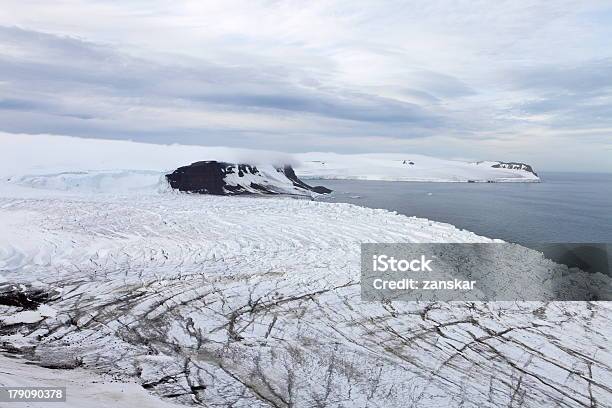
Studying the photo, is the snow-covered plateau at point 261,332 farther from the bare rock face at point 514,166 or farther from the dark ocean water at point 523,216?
the bare rock face at point 514,166

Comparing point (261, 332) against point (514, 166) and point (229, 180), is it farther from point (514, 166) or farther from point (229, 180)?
point (514, 166)

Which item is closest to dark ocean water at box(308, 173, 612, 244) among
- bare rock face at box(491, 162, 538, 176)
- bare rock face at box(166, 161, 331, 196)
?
bare rock face at box(166, 161, 331, 196)

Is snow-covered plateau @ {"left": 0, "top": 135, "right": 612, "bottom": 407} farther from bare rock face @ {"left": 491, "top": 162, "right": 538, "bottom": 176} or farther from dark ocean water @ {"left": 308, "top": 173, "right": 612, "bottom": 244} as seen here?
bare rock face @ {"left": 491, "top": 162, "right": 538, "bottom": 176}

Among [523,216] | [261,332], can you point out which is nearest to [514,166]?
[523,216]

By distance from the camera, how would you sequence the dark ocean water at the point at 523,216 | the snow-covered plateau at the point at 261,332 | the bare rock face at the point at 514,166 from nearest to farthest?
the snow-covered plateau at the point at 261,332 → the dark ocean water at the point at 523,216 → the bare rock face at the point at 514,166

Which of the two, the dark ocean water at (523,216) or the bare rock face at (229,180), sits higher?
the bare rock face at (229,180)

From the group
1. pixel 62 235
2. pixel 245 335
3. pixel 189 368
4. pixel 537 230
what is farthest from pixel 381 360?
pixel 537 230

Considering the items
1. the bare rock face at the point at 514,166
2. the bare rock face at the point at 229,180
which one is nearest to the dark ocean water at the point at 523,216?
the bare rock face at the point at 229,180
